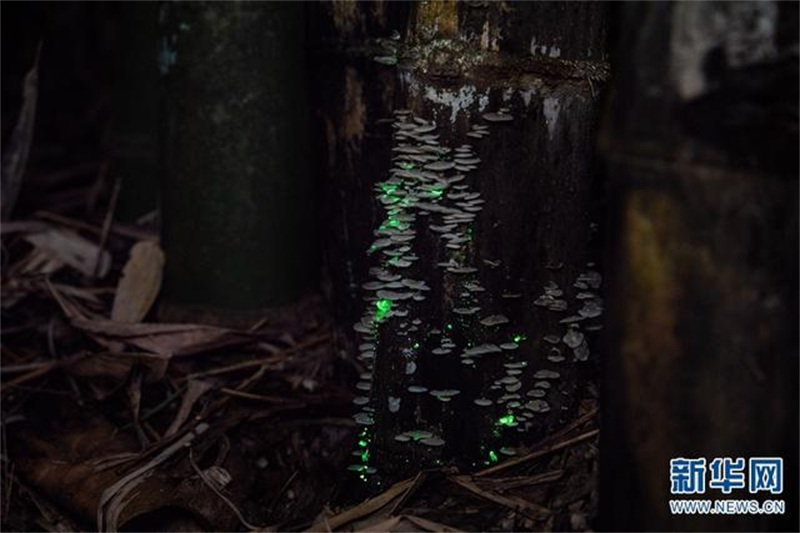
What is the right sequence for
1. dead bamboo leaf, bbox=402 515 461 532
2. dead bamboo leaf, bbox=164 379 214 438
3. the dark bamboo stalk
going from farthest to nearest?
1. the dark bamboo stalk
2. dead bamboo leaf, bbox=164 379 214 438
3. dead bamboo leaf, bbox=402 515 461 532

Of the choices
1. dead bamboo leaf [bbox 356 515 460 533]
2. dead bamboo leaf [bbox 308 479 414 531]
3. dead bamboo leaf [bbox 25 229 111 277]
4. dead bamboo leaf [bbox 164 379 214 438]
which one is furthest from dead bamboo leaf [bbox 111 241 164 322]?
dead bamboo leaf [bbox 356 515 460 533]

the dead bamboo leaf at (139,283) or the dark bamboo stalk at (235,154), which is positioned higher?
the dark bamboo stalk at (235,154)

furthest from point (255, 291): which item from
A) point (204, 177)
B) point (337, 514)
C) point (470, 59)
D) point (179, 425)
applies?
point (470, 59)

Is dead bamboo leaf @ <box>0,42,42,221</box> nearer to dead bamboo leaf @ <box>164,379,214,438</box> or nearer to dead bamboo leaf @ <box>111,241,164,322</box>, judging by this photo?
dead bamboo leaf @ <box>111,241,164,322</box>

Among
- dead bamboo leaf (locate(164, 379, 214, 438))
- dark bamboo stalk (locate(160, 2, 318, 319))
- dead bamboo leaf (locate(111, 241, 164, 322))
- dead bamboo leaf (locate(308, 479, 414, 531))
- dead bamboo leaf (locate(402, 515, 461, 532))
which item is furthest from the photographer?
dead bamboo leaf (locate(111, 241, 164, 322))

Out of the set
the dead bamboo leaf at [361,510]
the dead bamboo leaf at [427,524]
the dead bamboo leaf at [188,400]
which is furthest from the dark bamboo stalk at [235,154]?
the dead bamboo leaf at [427,524]

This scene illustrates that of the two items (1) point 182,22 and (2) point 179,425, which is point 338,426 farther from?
(1) point 182,22

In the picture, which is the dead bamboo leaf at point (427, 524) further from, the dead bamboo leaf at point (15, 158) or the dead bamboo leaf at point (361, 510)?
the dead bamboo leaf at point (15, 158)

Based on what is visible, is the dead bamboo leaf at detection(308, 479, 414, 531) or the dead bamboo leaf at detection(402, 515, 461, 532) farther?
the dead bamboo leaf at detection(308, 479, 414, 531)
